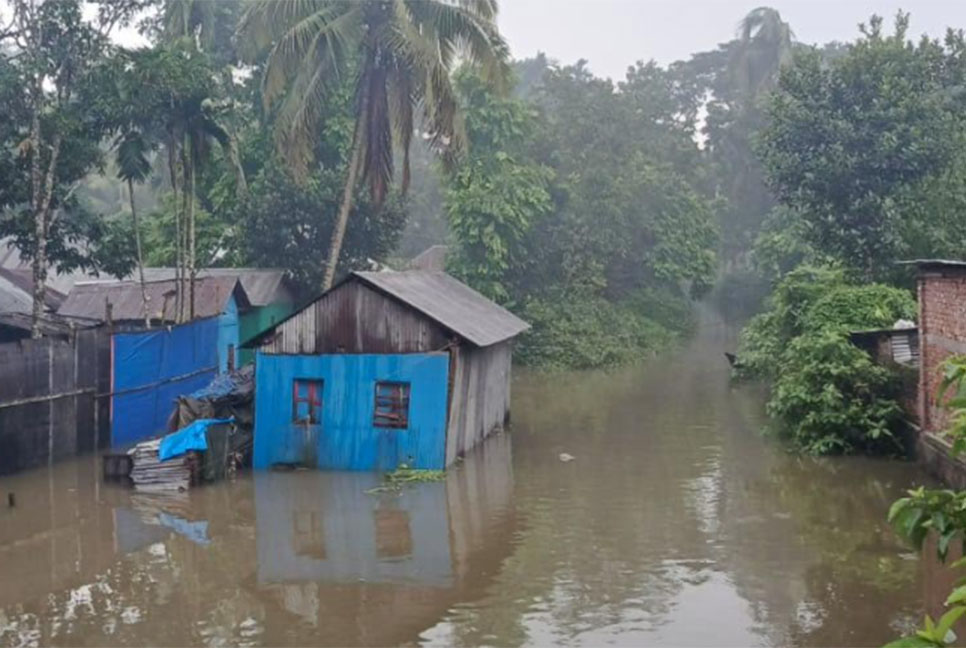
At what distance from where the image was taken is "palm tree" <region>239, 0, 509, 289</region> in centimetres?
2234

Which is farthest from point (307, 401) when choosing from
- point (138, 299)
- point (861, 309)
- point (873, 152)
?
point (873, 152)

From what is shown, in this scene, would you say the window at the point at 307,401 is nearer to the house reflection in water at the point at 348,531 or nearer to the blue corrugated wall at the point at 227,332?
the house reflection in water at the point at 348,531

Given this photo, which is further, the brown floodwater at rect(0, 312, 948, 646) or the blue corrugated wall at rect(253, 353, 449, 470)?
the blue corrugated wall at rect(253, 353, 449, 470)

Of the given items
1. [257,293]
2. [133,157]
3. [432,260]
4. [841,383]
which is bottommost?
[841,383]

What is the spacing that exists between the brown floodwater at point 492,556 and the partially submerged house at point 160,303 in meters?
6.79

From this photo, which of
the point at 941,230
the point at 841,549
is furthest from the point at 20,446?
the point at 941,230

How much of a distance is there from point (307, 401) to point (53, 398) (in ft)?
13.6

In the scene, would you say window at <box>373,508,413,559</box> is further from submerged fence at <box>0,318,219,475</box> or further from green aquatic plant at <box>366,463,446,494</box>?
submerged fence at <box>0,318,219,475</box>

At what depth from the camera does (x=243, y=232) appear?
1181 inches

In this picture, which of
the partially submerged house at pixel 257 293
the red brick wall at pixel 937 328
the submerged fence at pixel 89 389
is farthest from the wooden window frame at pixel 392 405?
the partially submerged house at pixel 257 293

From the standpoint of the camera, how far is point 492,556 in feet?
40.2

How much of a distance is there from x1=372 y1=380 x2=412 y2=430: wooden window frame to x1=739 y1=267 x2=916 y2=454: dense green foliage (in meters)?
6.81

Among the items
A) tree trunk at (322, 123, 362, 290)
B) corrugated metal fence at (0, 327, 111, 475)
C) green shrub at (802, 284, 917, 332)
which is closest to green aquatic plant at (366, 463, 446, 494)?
corrugated metal fence at (0, 327, 111, 475)

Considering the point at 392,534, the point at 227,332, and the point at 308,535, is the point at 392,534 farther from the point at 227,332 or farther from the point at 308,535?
the point at 227,332
